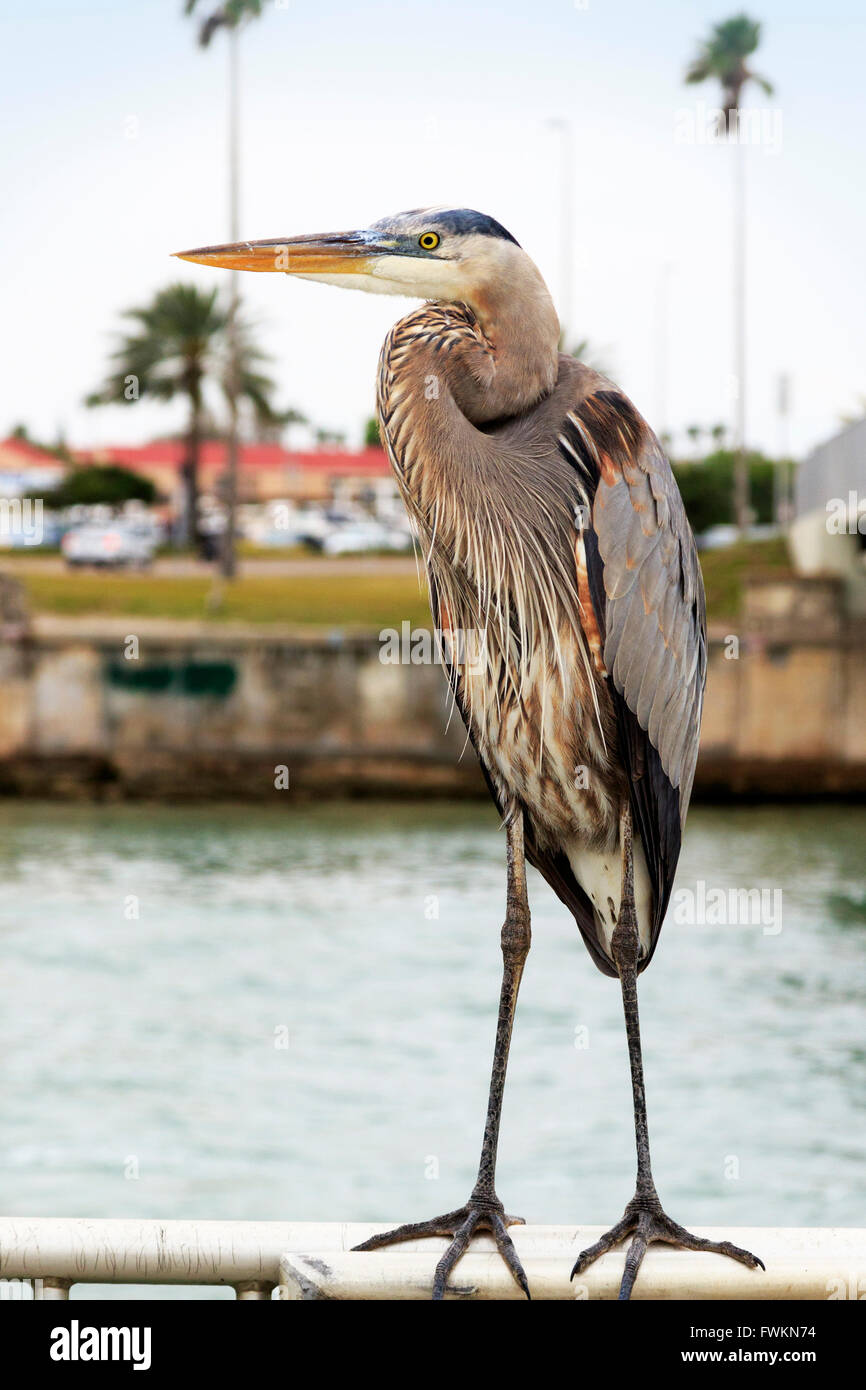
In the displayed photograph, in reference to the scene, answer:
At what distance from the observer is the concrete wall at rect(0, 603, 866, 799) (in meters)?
31.4

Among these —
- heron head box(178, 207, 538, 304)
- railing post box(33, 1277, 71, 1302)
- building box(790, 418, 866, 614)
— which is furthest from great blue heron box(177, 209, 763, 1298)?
building box(790, 418, 866, 614)

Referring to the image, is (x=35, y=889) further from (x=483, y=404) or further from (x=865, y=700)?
(x=483, y=404)

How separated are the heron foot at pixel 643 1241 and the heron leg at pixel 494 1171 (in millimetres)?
181

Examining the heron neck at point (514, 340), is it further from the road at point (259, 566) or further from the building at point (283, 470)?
the building at point (283, 470)

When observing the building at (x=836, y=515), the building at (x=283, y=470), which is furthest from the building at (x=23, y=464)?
the building at (x=836, y=515)

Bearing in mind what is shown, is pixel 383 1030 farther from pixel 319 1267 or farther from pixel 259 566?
pixel 259 566

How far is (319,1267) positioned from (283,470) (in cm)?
9135

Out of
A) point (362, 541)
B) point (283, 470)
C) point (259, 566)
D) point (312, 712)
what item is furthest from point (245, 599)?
point (283, 470)

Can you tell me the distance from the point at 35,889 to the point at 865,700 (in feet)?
54.8

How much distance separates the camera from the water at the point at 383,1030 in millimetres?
15086

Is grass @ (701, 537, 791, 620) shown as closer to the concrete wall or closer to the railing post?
the concrete wall

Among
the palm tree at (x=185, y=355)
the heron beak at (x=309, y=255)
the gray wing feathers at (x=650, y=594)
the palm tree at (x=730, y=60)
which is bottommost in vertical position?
the gray wing feathers at (x=650, y=594)

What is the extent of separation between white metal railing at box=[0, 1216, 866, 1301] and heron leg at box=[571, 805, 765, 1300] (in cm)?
3

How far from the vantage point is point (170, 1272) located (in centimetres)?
309
